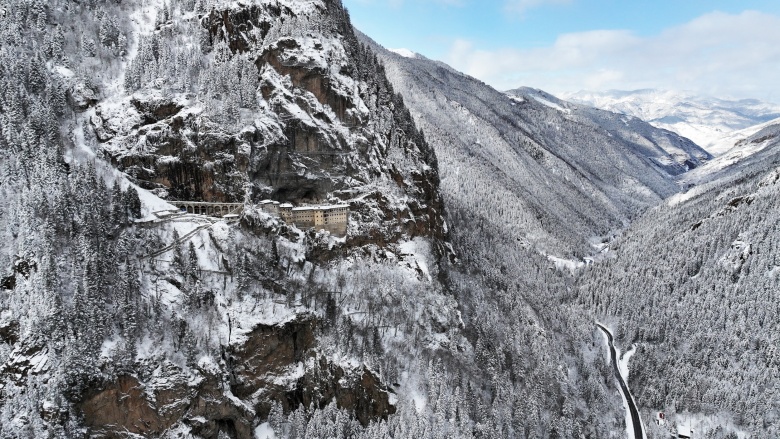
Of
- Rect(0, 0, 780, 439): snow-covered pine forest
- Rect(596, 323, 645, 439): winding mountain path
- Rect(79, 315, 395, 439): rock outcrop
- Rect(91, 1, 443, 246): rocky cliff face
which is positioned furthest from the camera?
Rect(596, 323, 645, 439): winding mountain path

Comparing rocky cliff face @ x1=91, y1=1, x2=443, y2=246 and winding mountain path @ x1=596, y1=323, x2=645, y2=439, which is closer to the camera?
rocky cliff face @ x1=91, y1=1, x2=443, y2=246

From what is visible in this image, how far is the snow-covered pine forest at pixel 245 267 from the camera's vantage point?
93625mm

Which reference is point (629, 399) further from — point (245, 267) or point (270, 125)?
point (270, 125)

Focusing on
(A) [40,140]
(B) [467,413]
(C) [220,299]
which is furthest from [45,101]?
(B) [467,413]

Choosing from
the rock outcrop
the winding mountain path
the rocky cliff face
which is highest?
the rocky cliff face

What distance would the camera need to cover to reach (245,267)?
111m

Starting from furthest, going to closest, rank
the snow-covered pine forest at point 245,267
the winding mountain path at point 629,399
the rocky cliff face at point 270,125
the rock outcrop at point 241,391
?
the winding mountain path at point 629,399
the rocky cliff face at point 270,125
the snow-covered pine forest at point 245,267
the rock outcrop at point 241,391

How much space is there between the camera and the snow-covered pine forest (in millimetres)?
93625

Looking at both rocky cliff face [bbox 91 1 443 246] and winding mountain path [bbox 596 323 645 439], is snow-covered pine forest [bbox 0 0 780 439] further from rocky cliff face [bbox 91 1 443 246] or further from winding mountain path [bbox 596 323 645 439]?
winding mountain path [bbox 596 323 645 439]

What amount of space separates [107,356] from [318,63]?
8093 cm

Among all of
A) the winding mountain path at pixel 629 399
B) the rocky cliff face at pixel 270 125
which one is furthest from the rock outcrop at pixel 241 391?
the winding mountain path at pixel 629 399

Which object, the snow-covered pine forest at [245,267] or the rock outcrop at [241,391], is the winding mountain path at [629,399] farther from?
the rock outcrop at [241,391]

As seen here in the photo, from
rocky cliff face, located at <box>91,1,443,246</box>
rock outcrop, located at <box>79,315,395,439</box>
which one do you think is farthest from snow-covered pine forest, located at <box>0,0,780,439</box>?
rocky cliff face, located at <box>91,1,443,246</box>

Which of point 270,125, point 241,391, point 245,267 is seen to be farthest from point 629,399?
point 270,125
